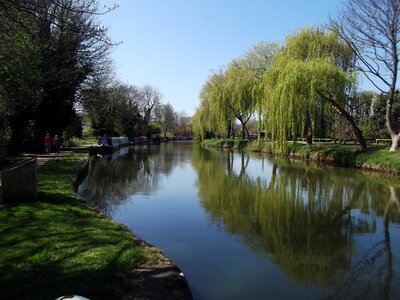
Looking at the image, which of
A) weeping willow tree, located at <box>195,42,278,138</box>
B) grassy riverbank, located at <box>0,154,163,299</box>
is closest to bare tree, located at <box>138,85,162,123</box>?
weeping willow tree, located at <box>195,42,278,138</box>

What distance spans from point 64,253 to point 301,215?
7.01 meters

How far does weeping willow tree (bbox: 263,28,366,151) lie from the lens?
25531mm

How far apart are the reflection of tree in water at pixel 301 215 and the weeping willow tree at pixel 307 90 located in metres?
7.13

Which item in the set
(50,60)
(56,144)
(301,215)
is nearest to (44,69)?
(50,60)

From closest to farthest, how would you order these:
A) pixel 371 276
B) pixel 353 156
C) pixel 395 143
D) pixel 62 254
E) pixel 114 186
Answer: pixel 62 254
pixel 371 276
pixel 114 186
pixel 395 143
pixel 353 156

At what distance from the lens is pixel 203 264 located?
7.16 metres

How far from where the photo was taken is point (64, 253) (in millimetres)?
6082

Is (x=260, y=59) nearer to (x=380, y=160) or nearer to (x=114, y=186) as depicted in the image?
(x=380, y=160)

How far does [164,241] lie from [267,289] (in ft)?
9.75

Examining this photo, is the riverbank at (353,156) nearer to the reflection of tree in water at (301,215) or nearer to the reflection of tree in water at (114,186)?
the reflection of tree in water at (301,215)

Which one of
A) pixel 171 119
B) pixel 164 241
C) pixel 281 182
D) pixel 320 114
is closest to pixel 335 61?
pixel 320 114

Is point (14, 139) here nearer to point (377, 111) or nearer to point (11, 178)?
point (11, 178)

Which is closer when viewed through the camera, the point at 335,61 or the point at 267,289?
the point at 267,289

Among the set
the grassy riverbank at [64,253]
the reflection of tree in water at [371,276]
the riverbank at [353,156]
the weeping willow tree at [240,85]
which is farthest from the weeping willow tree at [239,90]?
the grassy riverbank at [64,253]
